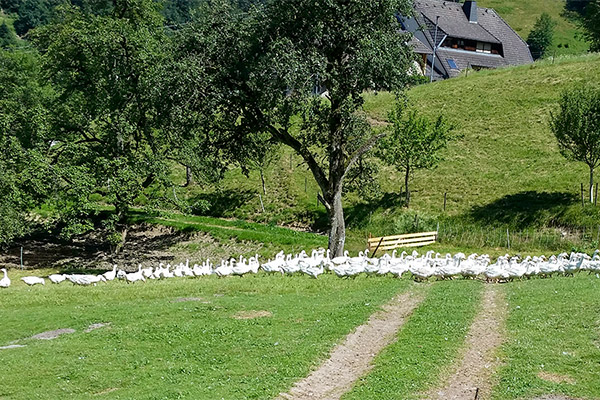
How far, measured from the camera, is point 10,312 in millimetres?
26641

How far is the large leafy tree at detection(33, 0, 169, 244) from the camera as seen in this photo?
4309 cm

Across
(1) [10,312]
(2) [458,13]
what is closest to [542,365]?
(1) [10,312]

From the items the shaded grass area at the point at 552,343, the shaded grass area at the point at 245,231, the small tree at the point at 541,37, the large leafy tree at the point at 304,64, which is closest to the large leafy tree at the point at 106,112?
the shaded grass area at the point at 245,231

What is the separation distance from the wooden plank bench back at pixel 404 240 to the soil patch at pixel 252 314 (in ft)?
72.4

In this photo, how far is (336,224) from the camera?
117ft

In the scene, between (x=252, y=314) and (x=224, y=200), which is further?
(x=224, y=200)

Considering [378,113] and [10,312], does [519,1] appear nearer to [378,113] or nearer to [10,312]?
[378,113]

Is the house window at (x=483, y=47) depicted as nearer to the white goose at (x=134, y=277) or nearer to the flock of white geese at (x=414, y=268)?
the flock of white geese at (x=414, y=268)

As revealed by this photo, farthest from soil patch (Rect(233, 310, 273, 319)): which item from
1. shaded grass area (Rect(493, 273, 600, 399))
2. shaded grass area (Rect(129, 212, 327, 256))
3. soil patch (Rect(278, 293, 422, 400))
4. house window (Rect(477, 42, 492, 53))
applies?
house window (Rect(477, 42, 492, 53))

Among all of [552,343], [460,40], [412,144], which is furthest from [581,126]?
[460,40]

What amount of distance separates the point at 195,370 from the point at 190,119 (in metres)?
19.9

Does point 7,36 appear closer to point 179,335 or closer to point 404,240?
point 404,240

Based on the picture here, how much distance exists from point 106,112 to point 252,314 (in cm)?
2793

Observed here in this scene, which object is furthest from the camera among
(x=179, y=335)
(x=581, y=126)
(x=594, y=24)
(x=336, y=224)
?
(x=594, y=24)
